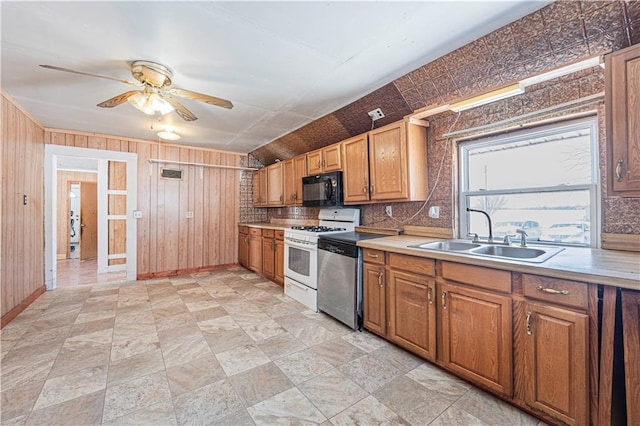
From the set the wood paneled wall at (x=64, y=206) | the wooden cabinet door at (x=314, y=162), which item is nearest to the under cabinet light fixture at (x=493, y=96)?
the wooden cabinet door at (x=314, y=162)

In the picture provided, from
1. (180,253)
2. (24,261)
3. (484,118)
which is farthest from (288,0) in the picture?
(180,253)

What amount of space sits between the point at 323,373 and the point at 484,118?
2498 mm

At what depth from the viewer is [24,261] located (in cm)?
318

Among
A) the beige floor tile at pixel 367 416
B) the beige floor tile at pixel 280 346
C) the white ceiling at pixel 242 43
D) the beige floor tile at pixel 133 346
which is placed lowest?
the beige floor tile at pixel 367 416

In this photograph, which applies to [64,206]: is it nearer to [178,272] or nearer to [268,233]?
[178,272]

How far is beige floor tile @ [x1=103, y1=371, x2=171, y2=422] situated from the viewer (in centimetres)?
158

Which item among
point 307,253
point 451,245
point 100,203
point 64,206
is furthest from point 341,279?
point 64,206

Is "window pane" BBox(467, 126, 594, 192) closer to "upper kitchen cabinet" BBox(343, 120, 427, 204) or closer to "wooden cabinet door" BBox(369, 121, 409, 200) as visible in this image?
"upper kitchen cabinet" BBox(343, 120, 427, 204)

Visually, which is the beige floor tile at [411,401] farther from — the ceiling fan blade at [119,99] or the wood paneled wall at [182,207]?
the wood paneled wall at [182,207]

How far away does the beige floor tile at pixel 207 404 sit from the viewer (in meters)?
1.52

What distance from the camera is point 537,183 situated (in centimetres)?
218

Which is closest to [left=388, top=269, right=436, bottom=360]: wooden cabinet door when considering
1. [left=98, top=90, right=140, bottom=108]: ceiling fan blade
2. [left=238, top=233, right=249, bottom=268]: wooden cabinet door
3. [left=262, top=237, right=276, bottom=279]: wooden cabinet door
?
[left=262, top=237, right=276, bottom=279]: wooden cabinet door

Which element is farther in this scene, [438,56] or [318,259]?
[318,259]

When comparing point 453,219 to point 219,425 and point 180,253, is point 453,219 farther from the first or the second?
point 180,253
